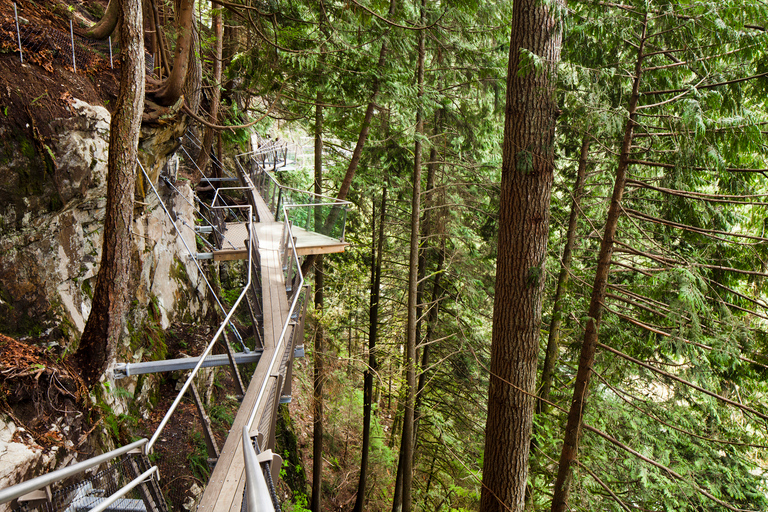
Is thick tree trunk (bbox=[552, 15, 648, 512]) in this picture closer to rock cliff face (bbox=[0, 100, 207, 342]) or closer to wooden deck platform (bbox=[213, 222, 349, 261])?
wooden deck platform (bbox=[213, 222, 349, 261])

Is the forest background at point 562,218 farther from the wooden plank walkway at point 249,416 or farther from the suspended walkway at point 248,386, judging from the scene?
the wooden plank walkway at point 249,416

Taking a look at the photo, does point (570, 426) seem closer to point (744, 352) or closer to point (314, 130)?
point (744, 352)

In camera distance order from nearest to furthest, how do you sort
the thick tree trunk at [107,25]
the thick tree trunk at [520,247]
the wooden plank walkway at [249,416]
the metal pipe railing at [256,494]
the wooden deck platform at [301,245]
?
1. the metal pipe railing at [256,494]
2. the wooden plank walkway at [249,416]
3. the thick tree trunk at [520,247]
4. the thick tree trunk at [107,25]
5. the wooden deck platform at [301,245]

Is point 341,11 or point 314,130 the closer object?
point 341,11

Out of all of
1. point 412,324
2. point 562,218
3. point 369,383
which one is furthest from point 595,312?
point 369,383

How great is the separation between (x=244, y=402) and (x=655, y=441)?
6.66 metres

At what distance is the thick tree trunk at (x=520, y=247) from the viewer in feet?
14.4

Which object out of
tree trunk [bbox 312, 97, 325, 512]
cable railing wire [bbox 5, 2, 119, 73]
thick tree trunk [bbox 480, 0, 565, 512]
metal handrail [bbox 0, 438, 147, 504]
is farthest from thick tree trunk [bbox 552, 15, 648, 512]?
cable railing wire [bbox 5, 2, 119, 73]

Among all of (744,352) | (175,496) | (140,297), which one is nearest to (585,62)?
(744,352)

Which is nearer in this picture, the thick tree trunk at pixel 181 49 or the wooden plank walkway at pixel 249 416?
the wooden plank walkway at pixel 249 416

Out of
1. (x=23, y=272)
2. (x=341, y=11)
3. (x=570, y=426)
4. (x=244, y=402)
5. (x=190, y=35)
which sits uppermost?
(x=341, y=11)

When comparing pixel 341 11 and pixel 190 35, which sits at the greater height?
pixel 341 11

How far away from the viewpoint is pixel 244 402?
394cm

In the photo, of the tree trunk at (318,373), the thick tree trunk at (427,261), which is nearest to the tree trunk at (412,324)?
the thick tree trunk at (427,261)
